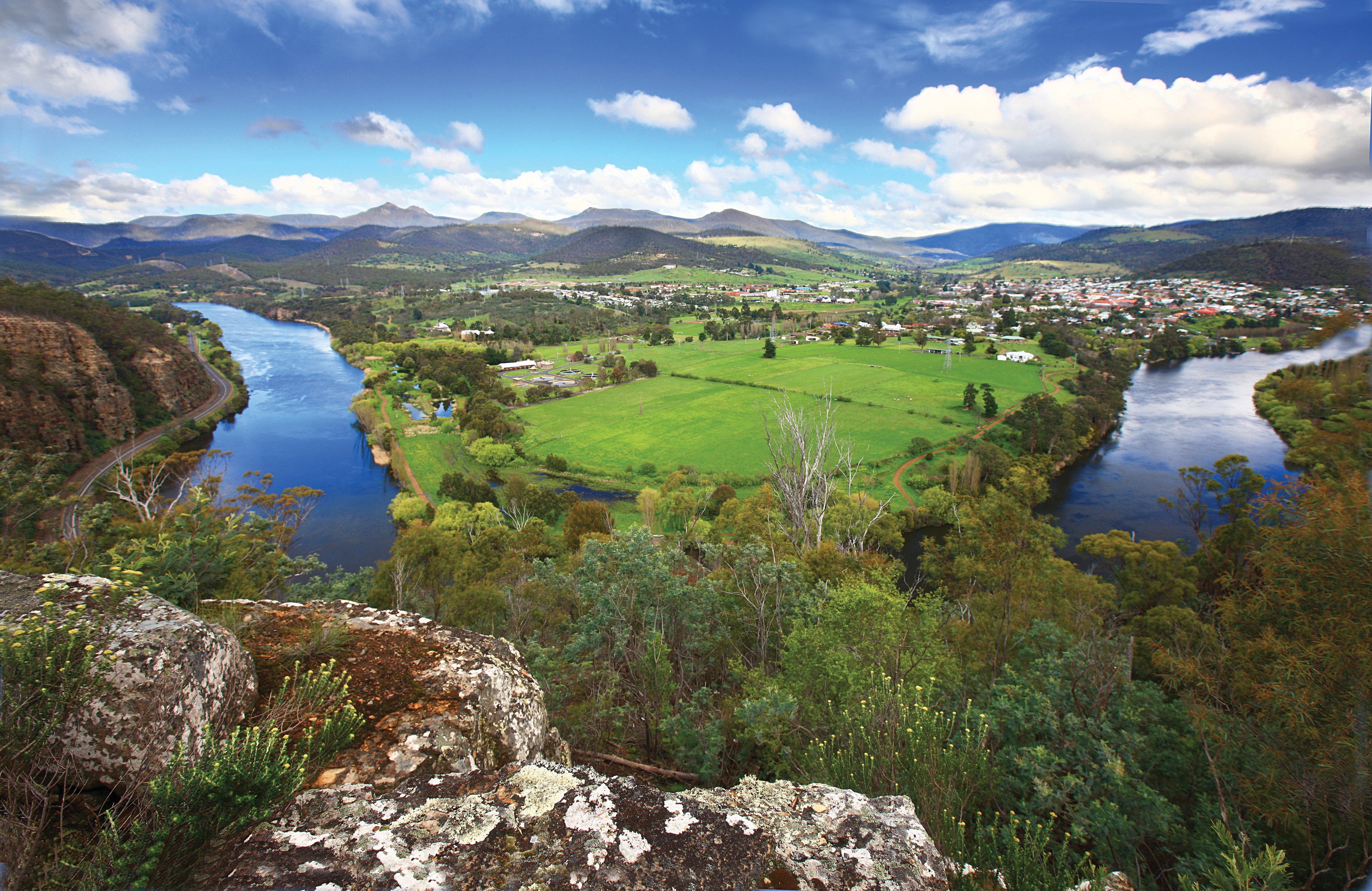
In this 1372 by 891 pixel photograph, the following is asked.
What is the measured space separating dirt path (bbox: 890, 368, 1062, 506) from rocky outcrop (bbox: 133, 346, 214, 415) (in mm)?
69930

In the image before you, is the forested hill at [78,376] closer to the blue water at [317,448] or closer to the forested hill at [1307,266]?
the blue water at [317,448]

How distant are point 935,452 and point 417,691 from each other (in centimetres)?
5207

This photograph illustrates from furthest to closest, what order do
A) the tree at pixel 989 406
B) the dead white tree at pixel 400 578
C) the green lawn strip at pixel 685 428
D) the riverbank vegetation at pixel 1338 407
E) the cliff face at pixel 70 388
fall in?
the tree at pixel 989 406 < the green lawn strip at pixel 685 428 < the cliff face at pixel 70 388 < the dead white tree at pixel 400 578 < the riverbank vegetation at pixel 1338 407

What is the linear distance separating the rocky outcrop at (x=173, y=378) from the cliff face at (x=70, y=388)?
95mm

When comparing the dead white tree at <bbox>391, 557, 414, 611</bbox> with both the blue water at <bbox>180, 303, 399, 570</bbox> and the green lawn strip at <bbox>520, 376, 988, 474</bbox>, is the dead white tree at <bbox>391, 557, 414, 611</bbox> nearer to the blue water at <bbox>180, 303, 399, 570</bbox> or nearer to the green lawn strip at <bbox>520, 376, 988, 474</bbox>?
the blue water at <bbox>180, 303, 399, 570</bbox>

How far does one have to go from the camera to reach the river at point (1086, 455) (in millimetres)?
39344

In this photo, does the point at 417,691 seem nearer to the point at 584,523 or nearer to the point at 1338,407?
the point at 1338,407

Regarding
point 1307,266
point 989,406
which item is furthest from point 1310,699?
point 989,406

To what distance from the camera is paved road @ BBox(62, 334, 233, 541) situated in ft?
102

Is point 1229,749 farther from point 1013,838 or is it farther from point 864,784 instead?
point 1013,838

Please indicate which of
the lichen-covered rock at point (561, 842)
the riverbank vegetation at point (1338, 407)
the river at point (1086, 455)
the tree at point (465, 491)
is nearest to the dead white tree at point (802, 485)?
the river at point (1086, 455)

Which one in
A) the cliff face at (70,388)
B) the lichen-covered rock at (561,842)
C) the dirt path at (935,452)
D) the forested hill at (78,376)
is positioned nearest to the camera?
the lichen-covered rock at (561,842)

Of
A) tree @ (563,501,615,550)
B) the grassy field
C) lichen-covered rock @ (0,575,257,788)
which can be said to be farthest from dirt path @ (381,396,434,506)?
lichen-covered rock @ (0,575,257,788)

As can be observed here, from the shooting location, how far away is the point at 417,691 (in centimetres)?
459
